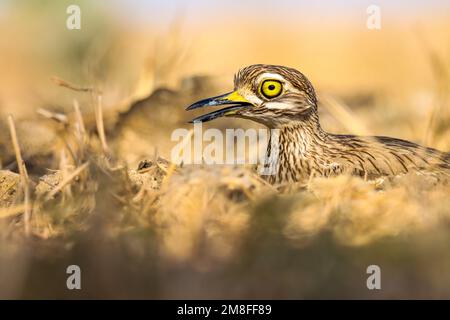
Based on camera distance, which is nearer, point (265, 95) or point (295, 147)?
point (265, 95)

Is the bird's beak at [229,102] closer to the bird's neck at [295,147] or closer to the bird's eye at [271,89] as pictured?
the bird's eye at [271,89]

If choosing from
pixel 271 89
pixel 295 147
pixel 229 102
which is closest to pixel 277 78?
pixel 271 89

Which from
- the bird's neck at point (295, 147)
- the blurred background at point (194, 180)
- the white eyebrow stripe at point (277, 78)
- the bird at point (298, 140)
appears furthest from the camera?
the bird's neck at point (295, 147)

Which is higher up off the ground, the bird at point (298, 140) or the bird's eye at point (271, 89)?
the bird's eye at point (271, 89)

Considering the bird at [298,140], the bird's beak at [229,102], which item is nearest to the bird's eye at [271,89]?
the bird at [298,140]

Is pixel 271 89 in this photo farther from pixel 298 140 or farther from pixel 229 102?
pixel 298 140

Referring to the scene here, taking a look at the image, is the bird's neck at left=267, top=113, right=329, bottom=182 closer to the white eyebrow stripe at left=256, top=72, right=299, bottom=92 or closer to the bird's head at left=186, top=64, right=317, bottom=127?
the bird's head at left=186, top=64, right=317, bottom=127

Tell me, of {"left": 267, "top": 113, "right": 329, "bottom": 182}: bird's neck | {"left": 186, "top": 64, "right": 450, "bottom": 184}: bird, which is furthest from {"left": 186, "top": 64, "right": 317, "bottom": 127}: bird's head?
{"left": 267, "top": 113, "right": 329, "bottom": 182}: bird's neck

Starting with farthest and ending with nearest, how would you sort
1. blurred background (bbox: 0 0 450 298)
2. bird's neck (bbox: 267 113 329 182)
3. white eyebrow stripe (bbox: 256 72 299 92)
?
bird's neck (bbox: 267 113 329 182) < white eyebrow stripe (bbox: 256 72 299 92) < blurred background (bbox: 0 0 450 298)
